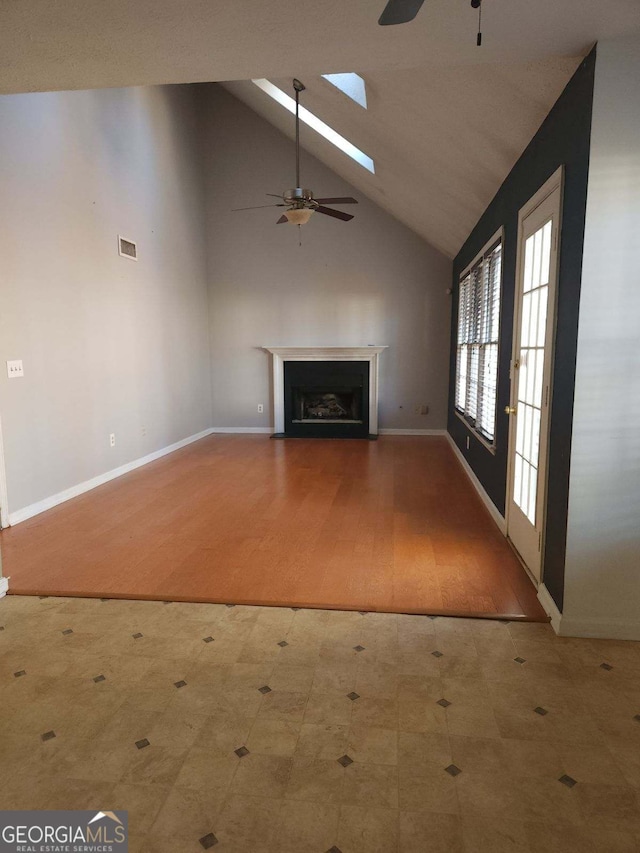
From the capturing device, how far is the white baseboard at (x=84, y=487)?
161 inches

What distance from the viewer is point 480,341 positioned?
4.96 m

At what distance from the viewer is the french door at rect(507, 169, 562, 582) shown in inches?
104

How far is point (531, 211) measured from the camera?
3.02 meters

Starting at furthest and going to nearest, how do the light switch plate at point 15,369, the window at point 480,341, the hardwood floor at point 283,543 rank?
the window at point 480,341, the light switch plate at point 15,369, the hardwood floor at point 283,543

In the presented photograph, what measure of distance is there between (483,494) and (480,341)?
144 centimetres

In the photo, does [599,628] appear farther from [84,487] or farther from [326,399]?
[326,399]

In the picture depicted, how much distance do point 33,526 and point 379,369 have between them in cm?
512

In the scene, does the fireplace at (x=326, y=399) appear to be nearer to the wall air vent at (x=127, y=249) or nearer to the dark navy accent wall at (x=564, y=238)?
the wall air vent at (x=127, y=249)

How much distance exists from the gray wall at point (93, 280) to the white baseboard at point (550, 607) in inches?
144

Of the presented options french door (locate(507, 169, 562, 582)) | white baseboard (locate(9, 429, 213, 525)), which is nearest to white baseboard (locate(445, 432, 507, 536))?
french door (locate(507, 169, 562, 582))

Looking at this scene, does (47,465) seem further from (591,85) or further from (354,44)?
(591,85)

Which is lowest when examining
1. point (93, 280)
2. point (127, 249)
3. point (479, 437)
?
point (479, 437)

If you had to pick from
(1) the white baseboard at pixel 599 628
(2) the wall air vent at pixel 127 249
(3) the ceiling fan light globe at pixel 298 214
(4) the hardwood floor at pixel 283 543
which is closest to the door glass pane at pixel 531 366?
(4) the hardwood floor at pixel 283 543

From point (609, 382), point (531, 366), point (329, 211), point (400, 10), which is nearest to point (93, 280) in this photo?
point (329, 211)
